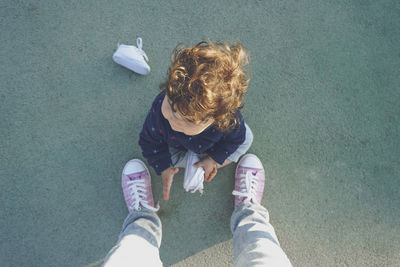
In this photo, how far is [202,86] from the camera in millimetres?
591

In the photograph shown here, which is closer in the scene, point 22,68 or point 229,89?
point 229,89

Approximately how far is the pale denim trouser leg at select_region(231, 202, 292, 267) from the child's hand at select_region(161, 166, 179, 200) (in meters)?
0.27

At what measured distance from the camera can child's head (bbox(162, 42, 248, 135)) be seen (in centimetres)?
→ 60

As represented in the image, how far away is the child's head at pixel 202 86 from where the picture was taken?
1.97 feet

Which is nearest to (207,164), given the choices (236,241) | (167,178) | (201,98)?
(167,178)

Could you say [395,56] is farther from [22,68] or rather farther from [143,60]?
[22,68]

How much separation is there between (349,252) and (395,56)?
851 millimetres

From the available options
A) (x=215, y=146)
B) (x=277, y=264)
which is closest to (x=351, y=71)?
(x=215, y=146)

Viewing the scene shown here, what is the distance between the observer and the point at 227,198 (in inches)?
43.4

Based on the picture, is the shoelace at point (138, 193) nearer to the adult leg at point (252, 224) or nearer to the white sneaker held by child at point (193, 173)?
the white sneaker held by child at point (193, 173)

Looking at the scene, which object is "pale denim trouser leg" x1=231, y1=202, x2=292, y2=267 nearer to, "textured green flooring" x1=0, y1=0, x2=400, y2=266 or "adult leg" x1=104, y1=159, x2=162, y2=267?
"textured green flooring" x1=0, y1=0, x2=400, y2=266

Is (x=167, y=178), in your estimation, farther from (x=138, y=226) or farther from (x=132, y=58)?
(x=132, y=58)

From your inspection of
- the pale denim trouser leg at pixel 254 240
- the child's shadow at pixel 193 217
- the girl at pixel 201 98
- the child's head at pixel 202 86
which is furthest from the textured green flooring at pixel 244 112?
the child's head at pixel 202 86

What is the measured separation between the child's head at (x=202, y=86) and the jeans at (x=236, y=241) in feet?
1.38
